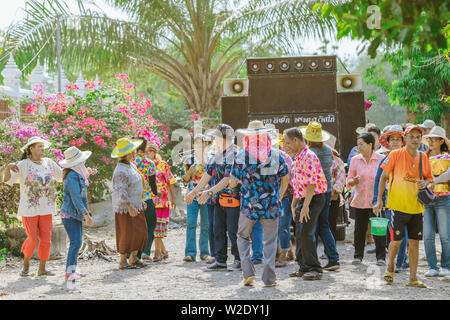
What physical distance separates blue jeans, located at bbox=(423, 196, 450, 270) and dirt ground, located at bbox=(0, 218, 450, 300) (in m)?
0.26

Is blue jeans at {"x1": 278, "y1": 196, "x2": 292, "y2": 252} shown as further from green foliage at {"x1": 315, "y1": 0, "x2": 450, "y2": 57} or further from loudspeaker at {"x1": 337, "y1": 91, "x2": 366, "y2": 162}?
green foliage at {"x1": 315, "y1": 0, "x2": 450, "y2": 57}

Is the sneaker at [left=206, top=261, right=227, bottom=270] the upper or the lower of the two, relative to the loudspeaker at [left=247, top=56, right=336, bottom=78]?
lower

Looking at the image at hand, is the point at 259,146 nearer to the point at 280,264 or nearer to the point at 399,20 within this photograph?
the point at 280,264

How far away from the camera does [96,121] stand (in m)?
11.8

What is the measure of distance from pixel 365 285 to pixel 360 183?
1714 mm

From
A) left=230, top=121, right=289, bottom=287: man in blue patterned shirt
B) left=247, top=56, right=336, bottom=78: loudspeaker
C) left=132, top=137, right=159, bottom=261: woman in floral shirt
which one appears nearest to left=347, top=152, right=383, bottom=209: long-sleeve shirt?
left=230, top=121, right=289, bottom=287: man in blue patterned shirt

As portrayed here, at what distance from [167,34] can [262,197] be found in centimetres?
1312

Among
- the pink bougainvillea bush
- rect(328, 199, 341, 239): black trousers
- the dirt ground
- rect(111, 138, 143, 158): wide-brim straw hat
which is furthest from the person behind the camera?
the pink bougainvillea bush

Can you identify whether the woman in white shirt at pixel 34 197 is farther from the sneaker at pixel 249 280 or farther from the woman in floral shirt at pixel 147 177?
the sneaker at pixel 249 280

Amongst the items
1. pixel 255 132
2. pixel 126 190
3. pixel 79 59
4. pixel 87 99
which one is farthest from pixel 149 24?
pixel 255 132

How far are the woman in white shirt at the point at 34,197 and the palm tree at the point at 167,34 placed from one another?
362 inches

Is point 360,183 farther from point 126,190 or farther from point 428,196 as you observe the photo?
point 126,190

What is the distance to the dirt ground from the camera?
6.00 m

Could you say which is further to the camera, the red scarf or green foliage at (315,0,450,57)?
the red scarf
